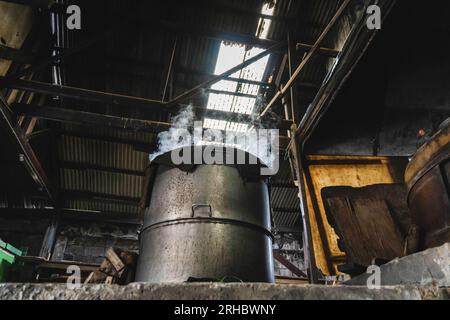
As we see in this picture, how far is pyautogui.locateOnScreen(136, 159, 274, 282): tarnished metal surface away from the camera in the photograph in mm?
3426

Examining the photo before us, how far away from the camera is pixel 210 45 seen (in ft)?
22.1

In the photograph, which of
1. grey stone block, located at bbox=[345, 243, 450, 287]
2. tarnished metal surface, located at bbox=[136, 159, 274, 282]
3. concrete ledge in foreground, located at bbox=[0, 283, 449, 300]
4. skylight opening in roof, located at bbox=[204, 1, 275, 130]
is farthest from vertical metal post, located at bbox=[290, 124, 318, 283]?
skylight opening in roof, located at bbox=[204, 1, 275, 130]

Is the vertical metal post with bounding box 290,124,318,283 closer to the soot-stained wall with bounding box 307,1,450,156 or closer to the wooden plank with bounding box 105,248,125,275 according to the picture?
the soot-stained wall with bounding box 307,1,450,156

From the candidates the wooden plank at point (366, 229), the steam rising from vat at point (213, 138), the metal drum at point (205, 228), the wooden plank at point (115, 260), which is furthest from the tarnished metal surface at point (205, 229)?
the steam rising from vat at point (213, 138)

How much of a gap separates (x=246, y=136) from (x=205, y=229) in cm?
328

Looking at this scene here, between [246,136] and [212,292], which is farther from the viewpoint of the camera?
[246,136]

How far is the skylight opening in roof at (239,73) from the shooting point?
6.69 meters

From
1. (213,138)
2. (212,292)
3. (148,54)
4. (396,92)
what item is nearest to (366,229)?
(396,92)

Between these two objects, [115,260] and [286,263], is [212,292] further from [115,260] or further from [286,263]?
[286,263]

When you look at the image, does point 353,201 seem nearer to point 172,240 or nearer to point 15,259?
point 172,240

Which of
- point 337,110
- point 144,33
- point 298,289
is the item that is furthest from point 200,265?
point 144,33

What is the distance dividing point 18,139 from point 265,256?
5610 mm

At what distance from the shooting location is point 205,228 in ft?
11.9
